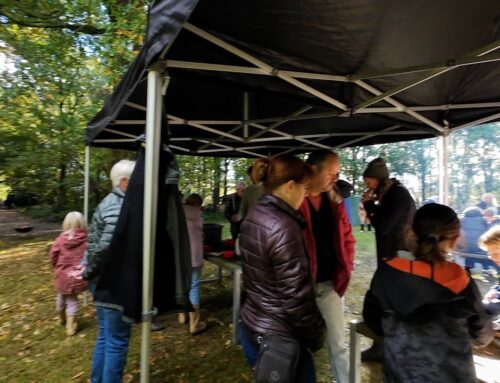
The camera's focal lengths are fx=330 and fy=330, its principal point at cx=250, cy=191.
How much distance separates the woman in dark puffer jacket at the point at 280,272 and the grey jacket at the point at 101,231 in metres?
1.06

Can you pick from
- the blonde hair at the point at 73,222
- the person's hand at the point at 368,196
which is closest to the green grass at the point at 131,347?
the blonde hair at the point at 73,222

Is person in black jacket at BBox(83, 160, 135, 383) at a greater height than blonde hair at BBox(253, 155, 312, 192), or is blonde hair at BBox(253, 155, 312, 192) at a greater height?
blonde hair at BBox(253, 155, 312, 192)

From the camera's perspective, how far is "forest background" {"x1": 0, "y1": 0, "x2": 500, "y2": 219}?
6840 millimetres

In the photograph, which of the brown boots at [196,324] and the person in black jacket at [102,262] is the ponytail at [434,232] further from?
the brown boots at [196,324]

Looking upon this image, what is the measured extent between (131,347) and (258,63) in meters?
3.25

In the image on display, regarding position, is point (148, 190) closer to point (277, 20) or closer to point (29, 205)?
point (277, 20)

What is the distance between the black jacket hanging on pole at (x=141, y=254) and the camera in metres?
1.80

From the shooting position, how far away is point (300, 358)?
1605 mm

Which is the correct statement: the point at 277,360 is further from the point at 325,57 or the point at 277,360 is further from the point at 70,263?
the point at 70,263

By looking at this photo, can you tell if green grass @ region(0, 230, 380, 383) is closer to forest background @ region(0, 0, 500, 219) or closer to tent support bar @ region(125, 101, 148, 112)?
tent support bar @ region(125, 101, 148, 112)

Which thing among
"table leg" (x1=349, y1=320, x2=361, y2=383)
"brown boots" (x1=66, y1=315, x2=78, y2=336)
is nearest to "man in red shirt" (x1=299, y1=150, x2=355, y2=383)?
"table leg" (x1=349, y1=320, x2=361, y2=383)

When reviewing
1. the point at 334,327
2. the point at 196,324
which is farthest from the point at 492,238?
the point at 196,324

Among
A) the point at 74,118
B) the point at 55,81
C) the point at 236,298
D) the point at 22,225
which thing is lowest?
the point at 22,225

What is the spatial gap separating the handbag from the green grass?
70.9 inches
